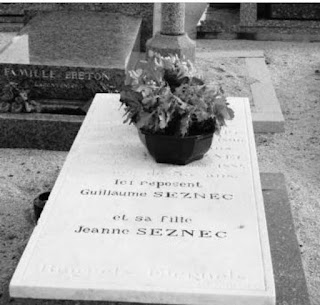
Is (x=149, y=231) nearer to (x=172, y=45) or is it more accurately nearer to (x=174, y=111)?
(x=174, y=111)

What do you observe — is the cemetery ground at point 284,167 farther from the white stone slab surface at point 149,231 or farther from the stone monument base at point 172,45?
the stone monument base at point 172,45

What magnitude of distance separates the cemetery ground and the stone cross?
57cm

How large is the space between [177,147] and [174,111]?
0.56 ft

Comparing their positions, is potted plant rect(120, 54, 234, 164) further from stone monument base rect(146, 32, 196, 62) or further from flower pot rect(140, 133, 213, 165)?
stone monument base rect(146, 32, 196, 62)

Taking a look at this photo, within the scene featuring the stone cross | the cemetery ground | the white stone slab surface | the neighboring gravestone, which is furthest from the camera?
the stone cross

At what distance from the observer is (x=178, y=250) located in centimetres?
258

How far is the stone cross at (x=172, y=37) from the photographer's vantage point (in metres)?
5.97

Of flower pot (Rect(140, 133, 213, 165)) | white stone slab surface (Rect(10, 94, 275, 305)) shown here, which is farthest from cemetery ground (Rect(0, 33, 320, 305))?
flower pot (Rect(140, 133, 213, 165))

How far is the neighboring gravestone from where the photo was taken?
5.12 metres

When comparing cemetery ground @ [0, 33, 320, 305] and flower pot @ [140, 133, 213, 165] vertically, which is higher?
flower pot @ [140, 133, 213, 165]

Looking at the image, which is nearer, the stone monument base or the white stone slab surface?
the white stone slab surface

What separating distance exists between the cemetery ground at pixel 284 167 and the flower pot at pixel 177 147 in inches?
32.1

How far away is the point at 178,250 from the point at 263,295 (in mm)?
388

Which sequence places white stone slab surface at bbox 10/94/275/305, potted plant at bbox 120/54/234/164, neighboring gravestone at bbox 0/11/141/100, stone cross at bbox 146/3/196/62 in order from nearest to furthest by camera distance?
white stone slab surface at bbox 10/94/275/305 < potted plant at bbox 120/54/234/164 < neighboring gravestone at bbox 0/11/141/100 < stone cross at bbox 146/3/196/62
